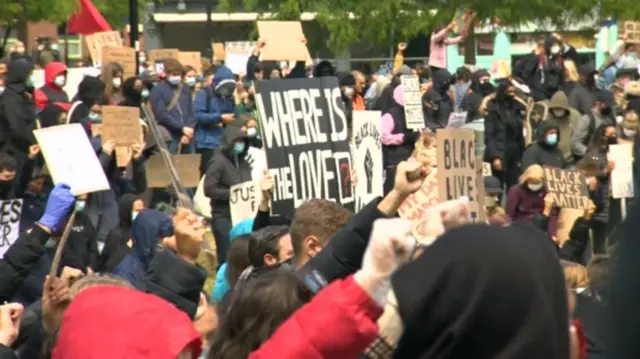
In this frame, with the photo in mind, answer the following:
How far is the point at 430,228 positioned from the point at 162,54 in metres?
20.2

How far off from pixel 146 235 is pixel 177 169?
5.18m

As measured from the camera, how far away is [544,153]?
16531 millimetres

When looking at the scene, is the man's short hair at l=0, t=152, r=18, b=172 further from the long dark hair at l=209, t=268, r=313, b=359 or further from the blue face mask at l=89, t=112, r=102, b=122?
the long dark hair at l=209, t=268, r=313, b=359

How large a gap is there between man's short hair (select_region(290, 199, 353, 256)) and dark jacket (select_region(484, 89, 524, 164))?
1369cm

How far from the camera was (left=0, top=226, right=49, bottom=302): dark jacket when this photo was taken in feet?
21.3

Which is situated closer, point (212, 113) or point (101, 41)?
point (212, 113)

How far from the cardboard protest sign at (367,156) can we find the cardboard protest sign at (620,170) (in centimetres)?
253

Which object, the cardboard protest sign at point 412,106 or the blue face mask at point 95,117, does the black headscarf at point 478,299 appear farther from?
the cardboard protest sign at point 412,106

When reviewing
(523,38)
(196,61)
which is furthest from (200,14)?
(196,61)

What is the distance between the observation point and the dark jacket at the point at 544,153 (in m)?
16.4

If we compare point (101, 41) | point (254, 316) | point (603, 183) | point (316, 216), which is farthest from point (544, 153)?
point (254, 316)

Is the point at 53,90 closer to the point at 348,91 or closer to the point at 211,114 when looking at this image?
the point at 211,114

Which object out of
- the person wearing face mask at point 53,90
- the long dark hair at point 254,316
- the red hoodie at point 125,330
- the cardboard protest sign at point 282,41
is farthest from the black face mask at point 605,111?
the red hoodie at point 125,330

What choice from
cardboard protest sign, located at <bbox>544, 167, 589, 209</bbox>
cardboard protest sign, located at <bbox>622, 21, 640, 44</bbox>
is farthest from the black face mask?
cardboard protest sign, located at <bbox>544, 167, 589, 209</bbox>
